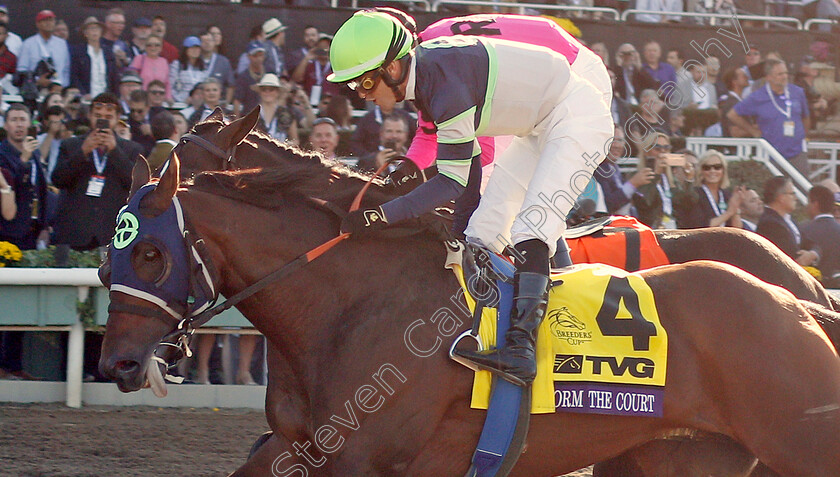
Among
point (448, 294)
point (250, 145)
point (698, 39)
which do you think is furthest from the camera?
point (698, 39)

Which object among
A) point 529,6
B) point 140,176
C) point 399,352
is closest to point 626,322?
point 399,352

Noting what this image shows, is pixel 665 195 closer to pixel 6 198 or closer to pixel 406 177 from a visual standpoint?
pixel 406 177

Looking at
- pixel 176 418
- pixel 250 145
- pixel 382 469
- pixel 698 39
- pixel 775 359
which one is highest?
pixel 698 39

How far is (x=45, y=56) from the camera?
8242 millimetres

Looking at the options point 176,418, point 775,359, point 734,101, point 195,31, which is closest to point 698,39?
point 734,101

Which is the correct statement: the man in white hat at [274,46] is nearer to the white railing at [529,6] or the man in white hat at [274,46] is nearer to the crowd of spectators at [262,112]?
the crowd of spectators at [262,112]

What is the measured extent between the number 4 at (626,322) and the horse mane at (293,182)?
32.3 inches

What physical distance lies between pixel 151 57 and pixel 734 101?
555cm

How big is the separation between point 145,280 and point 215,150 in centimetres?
101

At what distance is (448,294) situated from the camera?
123 inches

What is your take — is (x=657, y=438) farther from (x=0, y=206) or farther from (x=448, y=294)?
(x=0, y=206)

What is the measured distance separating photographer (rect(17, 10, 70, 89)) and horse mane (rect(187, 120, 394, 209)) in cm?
539

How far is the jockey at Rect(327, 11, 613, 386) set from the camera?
305 centimetres

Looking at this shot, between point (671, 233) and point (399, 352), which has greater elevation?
point (671, 233)
